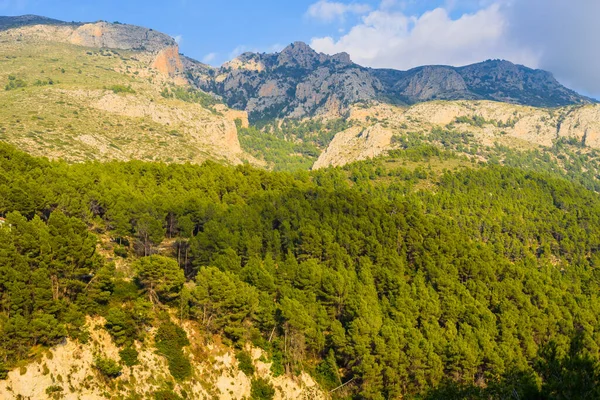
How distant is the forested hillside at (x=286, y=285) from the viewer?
149 feet

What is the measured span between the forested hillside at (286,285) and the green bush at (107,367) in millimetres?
220

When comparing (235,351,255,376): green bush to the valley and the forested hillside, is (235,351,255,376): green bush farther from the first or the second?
the forested hillside

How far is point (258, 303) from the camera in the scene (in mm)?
58062

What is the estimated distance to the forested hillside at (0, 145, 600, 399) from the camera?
149 ft

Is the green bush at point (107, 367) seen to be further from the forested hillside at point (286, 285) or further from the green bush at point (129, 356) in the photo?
the green bush at point (129, 356)

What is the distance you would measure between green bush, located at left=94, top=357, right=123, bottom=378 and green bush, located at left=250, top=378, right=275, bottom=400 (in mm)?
15393

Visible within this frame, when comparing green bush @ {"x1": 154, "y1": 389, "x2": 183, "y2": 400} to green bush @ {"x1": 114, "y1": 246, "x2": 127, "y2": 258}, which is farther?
green bush @ {"x1": 114, "y1": 246, "x2": 127, "y2": 258}

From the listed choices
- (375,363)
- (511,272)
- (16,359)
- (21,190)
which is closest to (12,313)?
(16,359)

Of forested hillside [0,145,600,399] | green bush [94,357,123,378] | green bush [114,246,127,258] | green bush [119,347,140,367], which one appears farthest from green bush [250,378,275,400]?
green bush [114,246,127,258]

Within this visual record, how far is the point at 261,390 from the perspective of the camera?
5272 cm

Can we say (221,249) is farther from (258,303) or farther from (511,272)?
(511,272)

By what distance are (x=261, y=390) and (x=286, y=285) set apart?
51.1 ft

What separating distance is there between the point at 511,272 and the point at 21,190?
79399 mm

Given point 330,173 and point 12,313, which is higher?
point 330,173
